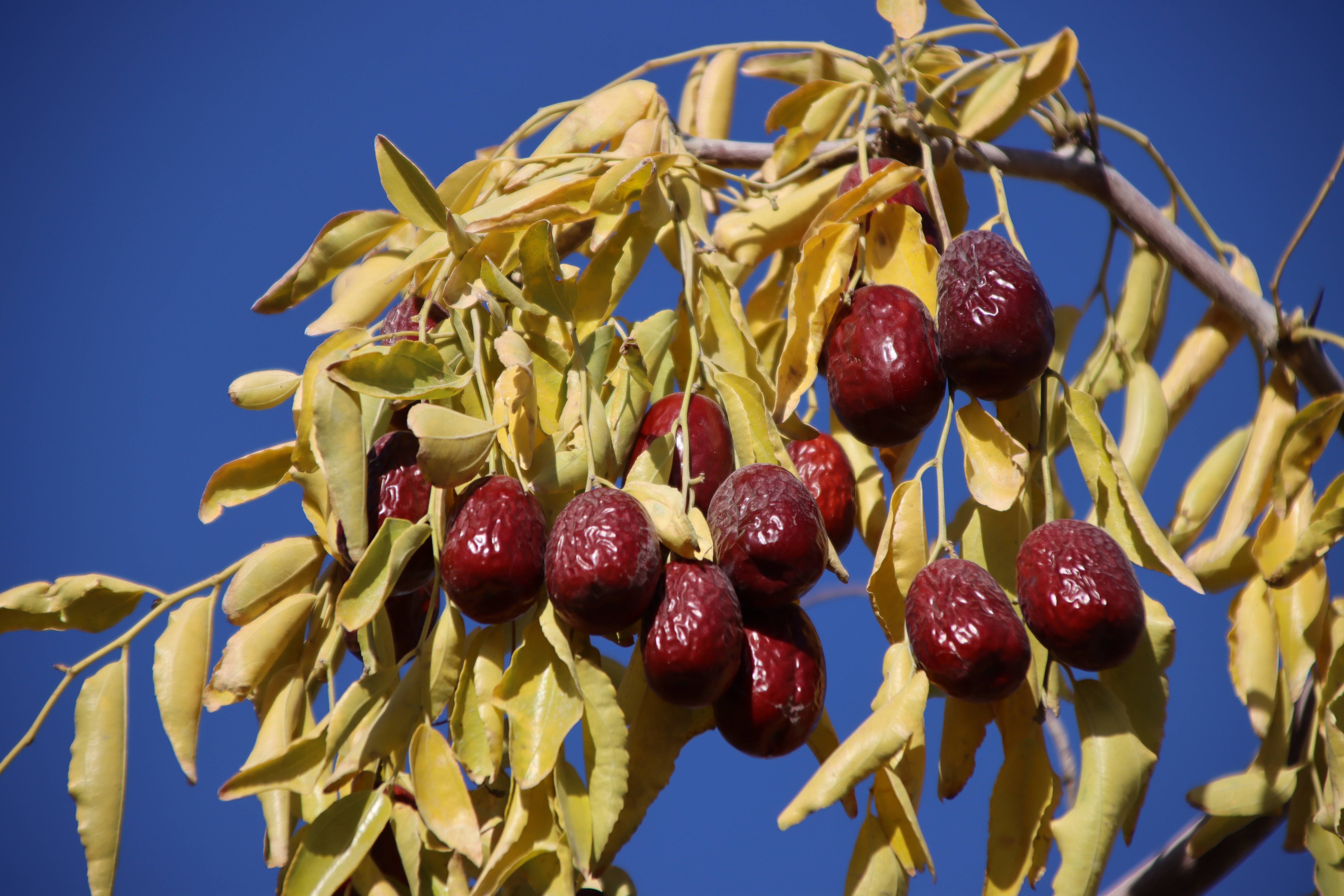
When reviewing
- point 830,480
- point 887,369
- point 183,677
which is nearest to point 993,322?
point 887,369

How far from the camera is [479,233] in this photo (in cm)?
58

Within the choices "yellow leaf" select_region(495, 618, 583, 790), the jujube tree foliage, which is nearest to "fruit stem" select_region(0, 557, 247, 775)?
the jujube tree foliage

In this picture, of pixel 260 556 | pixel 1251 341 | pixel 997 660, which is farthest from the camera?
pixel 1251 341

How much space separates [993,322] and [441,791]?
15.3 inches

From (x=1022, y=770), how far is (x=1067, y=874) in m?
0.06

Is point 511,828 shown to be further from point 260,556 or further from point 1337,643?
point 1337,643

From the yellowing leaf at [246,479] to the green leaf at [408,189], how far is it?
0.16 metres

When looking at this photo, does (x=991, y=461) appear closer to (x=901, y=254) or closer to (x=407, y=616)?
(x=901, y=254)

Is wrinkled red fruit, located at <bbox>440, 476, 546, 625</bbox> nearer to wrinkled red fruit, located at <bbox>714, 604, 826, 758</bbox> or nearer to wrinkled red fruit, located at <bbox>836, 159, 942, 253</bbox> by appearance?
wrinkled red fruit, located at <bbox>714, 604, 826, 758</bbox>

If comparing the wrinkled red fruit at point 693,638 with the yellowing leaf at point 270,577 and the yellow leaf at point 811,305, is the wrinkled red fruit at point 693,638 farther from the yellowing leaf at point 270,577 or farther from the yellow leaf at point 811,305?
the yellowing leaf at point 270,577

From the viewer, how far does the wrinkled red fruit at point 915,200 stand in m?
0.65

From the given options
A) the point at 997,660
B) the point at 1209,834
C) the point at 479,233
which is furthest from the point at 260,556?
the point at 1209,834

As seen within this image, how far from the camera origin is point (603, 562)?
1.55 feet

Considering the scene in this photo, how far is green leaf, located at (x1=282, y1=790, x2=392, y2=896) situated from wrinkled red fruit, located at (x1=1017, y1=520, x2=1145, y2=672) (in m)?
0.38
